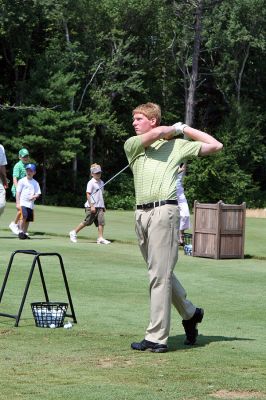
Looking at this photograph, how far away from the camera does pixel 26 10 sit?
56.5 metres

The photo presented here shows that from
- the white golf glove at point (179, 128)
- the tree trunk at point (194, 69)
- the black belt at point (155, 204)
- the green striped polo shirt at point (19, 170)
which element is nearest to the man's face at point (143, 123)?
the white golf glove at point (179, 128)

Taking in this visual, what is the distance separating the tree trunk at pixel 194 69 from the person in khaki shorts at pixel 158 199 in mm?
52949

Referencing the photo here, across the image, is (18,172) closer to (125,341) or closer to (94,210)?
(94,210)

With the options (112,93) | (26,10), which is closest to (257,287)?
(26,10)

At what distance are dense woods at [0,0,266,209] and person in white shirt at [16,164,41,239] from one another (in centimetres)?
3103

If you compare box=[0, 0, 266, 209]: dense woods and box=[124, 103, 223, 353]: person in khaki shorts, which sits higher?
box=[0, 0, 266, 209]: dense woods

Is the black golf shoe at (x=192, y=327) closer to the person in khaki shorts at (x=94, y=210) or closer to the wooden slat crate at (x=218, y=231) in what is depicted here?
the wooden slat crate at (x=218, y=231)

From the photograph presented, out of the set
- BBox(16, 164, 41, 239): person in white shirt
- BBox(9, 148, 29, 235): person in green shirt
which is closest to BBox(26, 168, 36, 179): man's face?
BBox(16, 164, 41, 239): person in white shirt

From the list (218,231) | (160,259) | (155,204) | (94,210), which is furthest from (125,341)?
(94,210)

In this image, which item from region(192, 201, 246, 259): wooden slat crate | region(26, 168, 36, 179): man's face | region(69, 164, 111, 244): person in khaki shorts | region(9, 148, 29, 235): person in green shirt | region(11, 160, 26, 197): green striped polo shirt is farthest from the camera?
region(11, 160, 26, 197): green striped polo shirt

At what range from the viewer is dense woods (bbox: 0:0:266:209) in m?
56.2

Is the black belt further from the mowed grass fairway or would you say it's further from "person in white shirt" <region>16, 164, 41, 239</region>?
"person in white shirt" <region>16, 164, 41, 239</region>

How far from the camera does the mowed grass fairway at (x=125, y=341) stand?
7152mm

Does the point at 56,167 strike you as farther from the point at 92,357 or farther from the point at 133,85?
the point at 92,357
